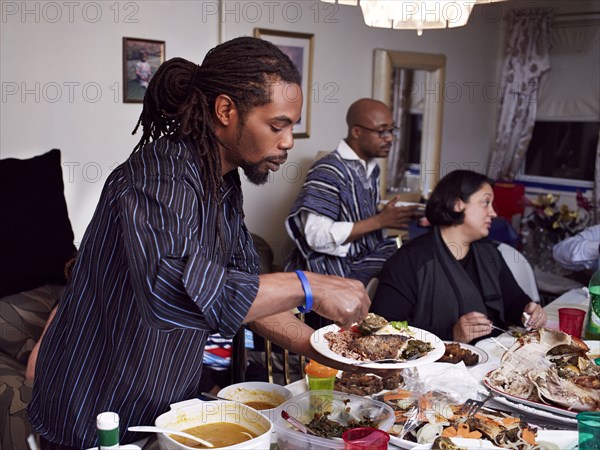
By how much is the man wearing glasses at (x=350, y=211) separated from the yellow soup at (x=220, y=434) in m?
2.15

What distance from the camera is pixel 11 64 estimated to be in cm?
316

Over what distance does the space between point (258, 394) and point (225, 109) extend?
610 millimetres

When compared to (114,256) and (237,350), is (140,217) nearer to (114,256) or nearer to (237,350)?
(114,256)

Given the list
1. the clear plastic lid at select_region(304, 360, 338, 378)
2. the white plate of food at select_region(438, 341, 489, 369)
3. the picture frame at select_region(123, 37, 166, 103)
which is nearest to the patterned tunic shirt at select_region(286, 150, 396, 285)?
the picture frame at select_region(123, 37, 166, 103)

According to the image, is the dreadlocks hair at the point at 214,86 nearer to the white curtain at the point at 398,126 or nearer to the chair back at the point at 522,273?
the chair back at the point at 522,273

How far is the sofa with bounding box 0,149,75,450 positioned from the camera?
2.82 meters

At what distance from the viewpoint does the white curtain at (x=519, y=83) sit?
18.0ft

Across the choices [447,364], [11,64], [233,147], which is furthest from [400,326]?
[11,64]

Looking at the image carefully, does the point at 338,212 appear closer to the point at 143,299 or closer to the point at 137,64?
the point at 137,64

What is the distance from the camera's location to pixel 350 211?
3561 mm

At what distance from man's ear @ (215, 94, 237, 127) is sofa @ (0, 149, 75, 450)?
5.47ft

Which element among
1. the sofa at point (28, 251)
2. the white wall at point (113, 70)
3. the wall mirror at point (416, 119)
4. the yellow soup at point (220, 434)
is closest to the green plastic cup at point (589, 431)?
the yellow soup at point (220, 434)

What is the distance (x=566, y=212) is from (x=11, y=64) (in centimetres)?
287

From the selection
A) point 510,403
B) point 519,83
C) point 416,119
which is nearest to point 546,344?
point 510,403
